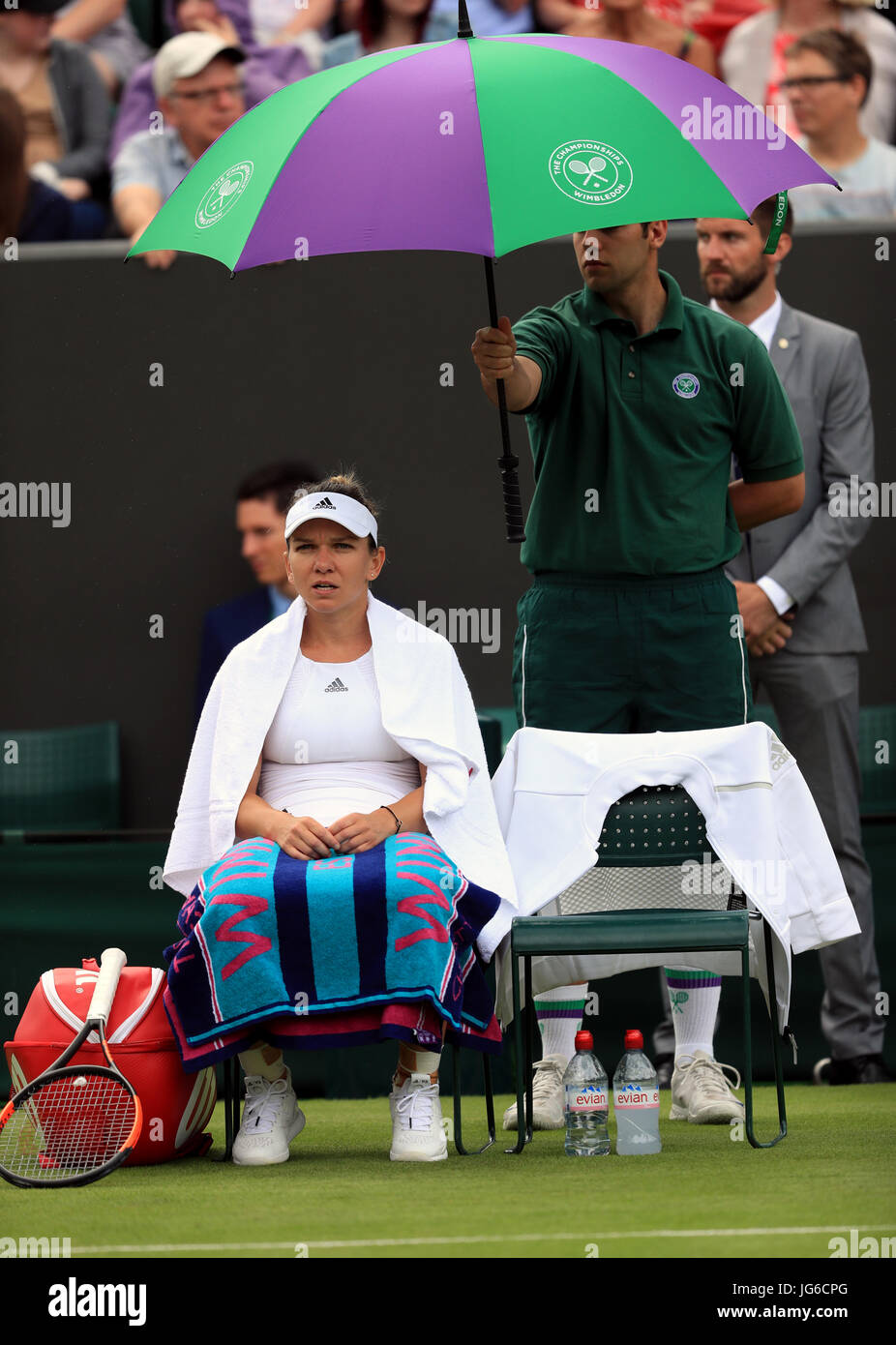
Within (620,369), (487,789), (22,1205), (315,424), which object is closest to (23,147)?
(315,424)

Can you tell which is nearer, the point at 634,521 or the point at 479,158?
the point at 479,158

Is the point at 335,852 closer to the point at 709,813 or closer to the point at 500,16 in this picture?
the point at 709,813

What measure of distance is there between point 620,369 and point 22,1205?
2.20m

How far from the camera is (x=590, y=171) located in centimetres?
364

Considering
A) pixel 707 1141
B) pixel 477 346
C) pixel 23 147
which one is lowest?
pixel 707 1141

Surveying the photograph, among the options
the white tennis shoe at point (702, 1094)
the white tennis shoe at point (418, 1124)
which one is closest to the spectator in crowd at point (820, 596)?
the white tennis shoe at point (702, 1094)

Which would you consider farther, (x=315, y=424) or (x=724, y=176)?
(x=315, y=424)


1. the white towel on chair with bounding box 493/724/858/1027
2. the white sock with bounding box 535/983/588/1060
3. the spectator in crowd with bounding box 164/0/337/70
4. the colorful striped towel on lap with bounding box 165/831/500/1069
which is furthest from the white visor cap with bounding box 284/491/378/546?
the spectator in crowd with bounding box 164/0/337/70

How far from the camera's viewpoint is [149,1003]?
4094 millimetres

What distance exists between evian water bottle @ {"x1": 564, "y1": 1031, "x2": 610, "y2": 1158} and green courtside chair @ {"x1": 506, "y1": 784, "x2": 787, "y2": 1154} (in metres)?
0.11

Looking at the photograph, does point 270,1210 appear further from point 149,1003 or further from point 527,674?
point 527,674

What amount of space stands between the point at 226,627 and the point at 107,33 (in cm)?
231

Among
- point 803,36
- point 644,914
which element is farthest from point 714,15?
point 644,914

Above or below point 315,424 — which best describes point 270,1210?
below
